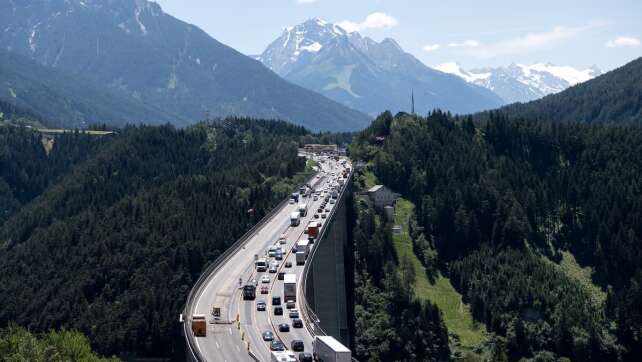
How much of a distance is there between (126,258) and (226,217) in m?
21.6

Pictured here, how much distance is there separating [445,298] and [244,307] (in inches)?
2954

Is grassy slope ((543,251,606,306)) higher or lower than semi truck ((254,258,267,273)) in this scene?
lower

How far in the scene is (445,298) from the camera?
518 ft

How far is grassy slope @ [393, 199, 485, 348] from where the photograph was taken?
5738 inches

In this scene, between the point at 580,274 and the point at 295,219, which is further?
the point at 580,274

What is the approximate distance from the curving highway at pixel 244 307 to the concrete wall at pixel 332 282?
12.6 feet

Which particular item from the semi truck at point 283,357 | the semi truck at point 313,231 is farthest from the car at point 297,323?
the semi truck at point 313,231

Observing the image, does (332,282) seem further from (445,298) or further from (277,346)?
(277,346)

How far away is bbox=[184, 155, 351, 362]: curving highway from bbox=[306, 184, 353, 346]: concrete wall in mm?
3833

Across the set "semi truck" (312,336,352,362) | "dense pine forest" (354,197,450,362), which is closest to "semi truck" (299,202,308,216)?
"dense pine forest" (354,197,450,362)

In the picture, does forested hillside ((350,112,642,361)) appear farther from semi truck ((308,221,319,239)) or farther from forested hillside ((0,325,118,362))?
forested hillside ((0,325,118,362))

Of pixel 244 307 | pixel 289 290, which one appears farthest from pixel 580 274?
pixel 244 307

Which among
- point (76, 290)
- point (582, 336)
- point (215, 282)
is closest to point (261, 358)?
point (215, 282)

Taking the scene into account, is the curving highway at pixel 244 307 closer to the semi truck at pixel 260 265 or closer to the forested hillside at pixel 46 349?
the semi truck at pixel 260 265
